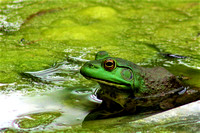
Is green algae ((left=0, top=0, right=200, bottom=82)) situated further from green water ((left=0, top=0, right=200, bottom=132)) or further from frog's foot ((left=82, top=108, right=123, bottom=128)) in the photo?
Answer: frog's foot ((left=82, top=108, right=123, bottom=128))

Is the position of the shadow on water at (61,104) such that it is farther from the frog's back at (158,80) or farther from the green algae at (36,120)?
the frog's back at (158,80)

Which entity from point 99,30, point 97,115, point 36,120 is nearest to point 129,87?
point 97,115

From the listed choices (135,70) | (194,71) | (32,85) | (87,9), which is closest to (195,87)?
(194,71)

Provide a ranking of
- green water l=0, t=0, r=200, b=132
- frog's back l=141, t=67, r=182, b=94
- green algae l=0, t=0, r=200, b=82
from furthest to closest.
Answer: green algae l=0, t=0, r=200, b=82 < frog's back l=141, t=67, r=182, b=94 < green water l=0, t=0, r=200, b=132

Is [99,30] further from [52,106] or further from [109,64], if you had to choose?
[52,106]

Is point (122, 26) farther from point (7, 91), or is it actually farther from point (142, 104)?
point (7, 91)

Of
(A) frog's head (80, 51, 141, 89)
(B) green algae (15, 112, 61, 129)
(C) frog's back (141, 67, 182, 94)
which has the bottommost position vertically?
(B) green algae (15, 112, 61, 129)

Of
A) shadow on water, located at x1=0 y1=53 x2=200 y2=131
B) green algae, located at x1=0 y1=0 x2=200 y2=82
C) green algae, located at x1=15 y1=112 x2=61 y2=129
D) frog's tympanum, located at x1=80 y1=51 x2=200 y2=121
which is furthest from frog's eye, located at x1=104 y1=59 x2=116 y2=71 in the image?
green algae, located at x1=0 y1=0 x2=200 y2=82
